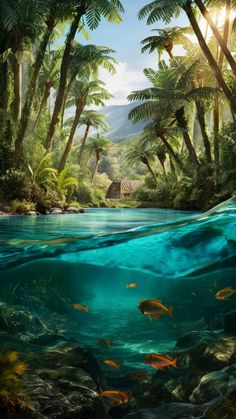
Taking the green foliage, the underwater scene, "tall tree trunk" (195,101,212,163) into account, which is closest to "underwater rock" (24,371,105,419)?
the underwater scene

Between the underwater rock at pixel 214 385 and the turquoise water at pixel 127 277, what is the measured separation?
5.65ft

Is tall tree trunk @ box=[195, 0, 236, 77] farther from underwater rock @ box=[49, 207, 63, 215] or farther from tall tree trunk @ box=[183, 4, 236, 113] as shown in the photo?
underwater rock @ box=[49, 207, 63, 215]

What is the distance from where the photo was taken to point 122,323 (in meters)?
8.30

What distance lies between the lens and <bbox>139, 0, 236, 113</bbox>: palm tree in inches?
929

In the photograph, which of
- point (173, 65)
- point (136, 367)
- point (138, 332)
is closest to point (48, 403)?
point (136, 367)

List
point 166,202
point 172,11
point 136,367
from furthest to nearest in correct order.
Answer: point 166,202
point 172,11
point 136,367

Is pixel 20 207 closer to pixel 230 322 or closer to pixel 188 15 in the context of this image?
Result: pixel 188 15

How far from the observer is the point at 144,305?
434cm

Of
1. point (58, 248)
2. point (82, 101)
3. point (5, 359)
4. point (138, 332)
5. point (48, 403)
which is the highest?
point (82, 101)

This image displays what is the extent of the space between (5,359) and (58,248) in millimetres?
3863

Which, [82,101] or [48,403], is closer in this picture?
[48,403]

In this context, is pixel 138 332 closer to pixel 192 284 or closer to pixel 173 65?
pixel 192 284

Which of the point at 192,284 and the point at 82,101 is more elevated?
the point at 82,101

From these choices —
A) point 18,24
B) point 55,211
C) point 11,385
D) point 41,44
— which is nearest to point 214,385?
point 11,385
